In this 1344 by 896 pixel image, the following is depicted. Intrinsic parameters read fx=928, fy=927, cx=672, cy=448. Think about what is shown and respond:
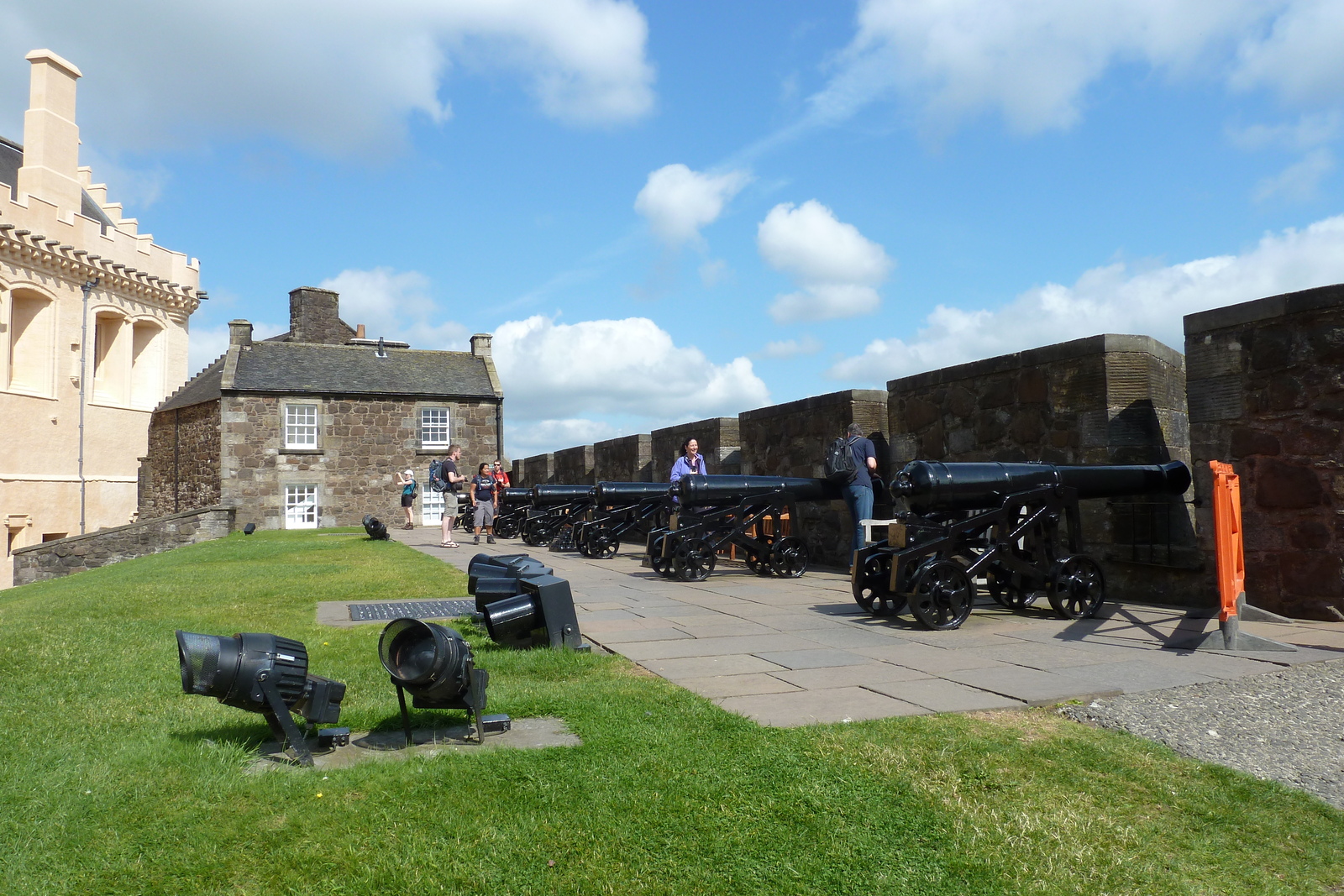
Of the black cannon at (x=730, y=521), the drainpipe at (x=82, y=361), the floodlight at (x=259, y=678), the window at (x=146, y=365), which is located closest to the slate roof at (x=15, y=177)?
the drainpipe at (x=82, y=361)

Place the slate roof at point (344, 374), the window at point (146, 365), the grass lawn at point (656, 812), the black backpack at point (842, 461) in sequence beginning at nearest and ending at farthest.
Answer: the grass lawn at point (656, 812), the black backpack at point (842, 461), the slate roof at point (344, 374), the window at point (146, 365)

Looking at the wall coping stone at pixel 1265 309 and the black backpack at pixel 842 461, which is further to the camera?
the black backpack at pixel 842 461

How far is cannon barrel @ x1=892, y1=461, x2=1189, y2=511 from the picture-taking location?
609 cm

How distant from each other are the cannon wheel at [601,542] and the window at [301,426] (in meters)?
17.6

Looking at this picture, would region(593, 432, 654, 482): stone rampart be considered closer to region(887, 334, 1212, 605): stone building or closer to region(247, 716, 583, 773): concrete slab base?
region(887, 334, 1212, 605): stone building

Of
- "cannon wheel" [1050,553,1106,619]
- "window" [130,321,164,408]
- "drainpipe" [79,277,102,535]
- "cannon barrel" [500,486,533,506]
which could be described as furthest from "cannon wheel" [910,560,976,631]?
"window" [130,321,164,408]

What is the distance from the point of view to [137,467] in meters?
31.4

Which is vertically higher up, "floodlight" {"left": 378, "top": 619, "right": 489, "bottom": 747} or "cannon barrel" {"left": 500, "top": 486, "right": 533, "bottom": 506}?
"cannon barrel" {"left": 500, "top": 486, "right": 533, "bottom": 506}

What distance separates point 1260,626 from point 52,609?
8.93 m

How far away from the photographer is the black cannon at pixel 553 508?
15352mm

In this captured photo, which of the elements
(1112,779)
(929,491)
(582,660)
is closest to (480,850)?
(1112,779)

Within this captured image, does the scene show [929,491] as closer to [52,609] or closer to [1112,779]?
[1112,779]

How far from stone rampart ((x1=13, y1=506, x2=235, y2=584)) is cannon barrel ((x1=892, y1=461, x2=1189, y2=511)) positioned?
21.7 m

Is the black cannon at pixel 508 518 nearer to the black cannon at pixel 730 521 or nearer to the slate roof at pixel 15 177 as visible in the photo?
the black cannon at pixel 730 521
